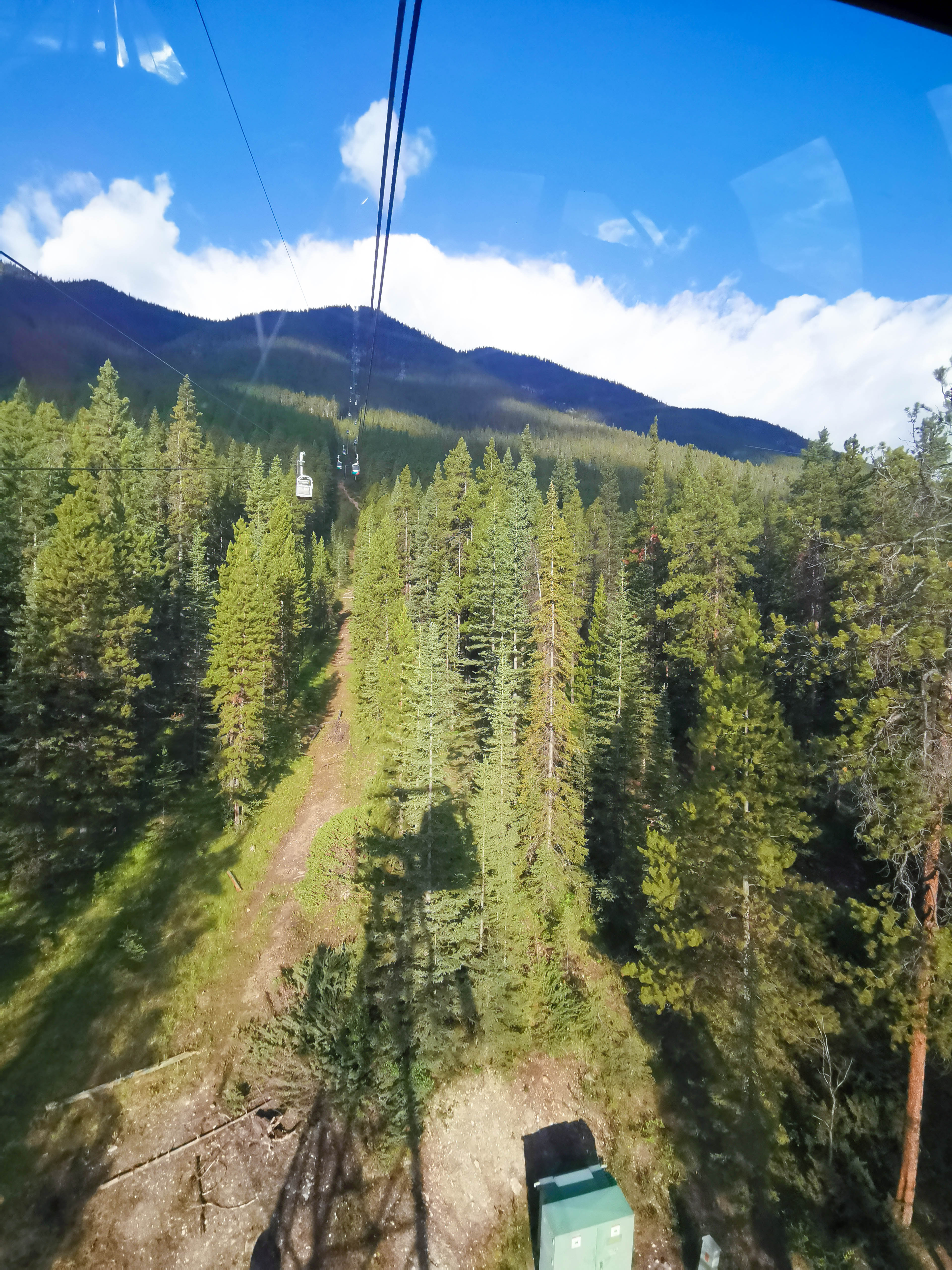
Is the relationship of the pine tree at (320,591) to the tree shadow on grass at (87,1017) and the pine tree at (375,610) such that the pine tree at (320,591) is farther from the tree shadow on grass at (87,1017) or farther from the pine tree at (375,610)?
the tree shadow on grass at (87,1017)

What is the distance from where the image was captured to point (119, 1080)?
15648mm

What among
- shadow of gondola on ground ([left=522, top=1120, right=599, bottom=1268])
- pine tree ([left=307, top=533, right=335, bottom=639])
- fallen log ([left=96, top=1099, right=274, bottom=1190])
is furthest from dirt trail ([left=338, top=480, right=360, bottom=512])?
shadow of gondola on ground ([left=522, top=1120, right=599, bottom=1268])

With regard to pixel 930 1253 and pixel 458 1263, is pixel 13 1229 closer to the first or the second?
pixel 458 1263

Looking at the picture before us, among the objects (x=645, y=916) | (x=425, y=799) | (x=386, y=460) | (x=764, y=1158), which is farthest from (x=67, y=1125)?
(x=386, y=460)

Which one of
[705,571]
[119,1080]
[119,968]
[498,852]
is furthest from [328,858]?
[705,571]

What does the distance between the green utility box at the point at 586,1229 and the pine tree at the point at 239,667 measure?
18.3m

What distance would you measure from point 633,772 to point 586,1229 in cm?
1366

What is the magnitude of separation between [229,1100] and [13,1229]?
187 inches

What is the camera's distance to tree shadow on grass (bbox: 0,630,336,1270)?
13.4 metres

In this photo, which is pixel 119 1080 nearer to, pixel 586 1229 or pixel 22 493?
pixel 586 1229

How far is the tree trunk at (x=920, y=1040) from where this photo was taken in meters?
11.0

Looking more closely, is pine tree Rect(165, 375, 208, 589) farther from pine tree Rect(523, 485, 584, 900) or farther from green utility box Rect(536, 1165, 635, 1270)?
green utility box Rect(536, 1165, 635, 1270)

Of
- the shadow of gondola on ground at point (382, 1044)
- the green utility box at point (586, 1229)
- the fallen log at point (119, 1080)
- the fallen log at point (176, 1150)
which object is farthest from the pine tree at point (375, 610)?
the green utility box at point (586, 1229)

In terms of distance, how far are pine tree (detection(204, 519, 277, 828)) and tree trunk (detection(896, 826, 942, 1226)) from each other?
23398 mm
